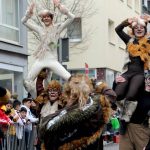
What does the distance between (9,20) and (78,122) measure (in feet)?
40.8

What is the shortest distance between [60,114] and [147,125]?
54.4 inches

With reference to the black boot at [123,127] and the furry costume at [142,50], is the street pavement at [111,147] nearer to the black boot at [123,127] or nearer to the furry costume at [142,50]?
the black boot at [123,127]

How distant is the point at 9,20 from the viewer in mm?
17938

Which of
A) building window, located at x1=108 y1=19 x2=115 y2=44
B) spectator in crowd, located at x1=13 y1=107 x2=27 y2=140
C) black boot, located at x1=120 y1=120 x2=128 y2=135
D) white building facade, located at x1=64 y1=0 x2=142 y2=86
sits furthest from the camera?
building window, located at x1=108 y1=19 x2=115 y2=44

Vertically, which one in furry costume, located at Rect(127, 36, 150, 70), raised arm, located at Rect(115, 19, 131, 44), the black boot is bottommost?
the black boot

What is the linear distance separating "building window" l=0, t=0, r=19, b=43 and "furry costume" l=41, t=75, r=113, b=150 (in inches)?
445

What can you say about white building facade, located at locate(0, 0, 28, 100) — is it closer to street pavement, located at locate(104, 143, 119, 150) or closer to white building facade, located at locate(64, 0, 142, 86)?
street pavement, located at locate(104, 143, 119, 150)

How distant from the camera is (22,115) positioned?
11.4 meters

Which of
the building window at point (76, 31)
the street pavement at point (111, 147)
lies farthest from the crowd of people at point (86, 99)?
the building window at point (76, 31)

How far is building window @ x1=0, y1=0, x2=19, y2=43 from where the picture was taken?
685 inches

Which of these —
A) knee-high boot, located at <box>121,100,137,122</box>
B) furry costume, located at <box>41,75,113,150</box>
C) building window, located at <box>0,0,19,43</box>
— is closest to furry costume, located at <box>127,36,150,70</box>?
knee-high boot, located at <box>121,100,137,122</box>

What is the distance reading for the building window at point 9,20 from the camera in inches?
685

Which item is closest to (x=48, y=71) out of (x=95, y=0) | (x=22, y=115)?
(x=22, y=115)

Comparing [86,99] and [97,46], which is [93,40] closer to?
[97,46]
